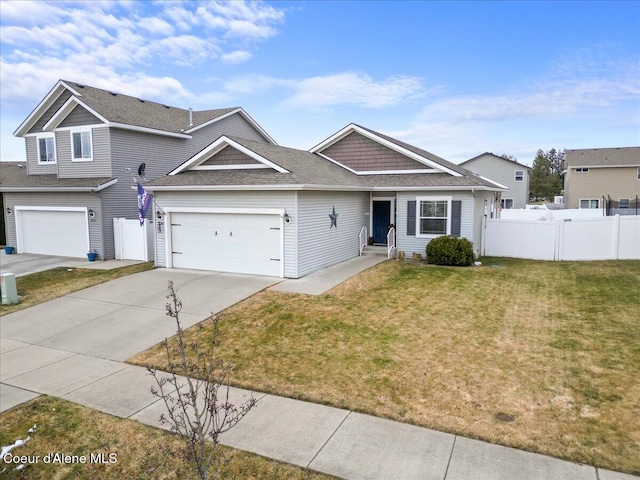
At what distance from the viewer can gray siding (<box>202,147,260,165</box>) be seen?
14750 millimetres

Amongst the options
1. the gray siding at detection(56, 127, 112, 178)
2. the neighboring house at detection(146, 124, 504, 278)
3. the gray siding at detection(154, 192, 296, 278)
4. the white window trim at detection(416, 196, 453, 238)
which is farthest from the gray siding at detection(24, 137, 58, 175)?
the white window trim at detection(416, 196, 453, 238)

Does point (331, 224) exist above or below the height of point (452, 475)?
above

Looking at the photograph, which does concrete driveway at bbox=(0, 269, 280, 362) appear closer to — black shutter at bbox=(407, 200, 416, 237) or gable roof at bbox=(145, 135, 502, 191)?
gable roof at bbox=(145, 135, 502, 191)

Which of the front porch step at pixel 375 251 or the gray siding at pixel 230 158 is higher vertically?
the gray siding at pixel 230 158

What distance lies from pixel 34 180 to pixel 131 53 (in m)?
7.66

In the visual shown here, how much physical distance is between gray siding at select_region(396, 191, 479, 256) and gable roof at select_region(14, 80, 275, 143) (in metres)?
11.8

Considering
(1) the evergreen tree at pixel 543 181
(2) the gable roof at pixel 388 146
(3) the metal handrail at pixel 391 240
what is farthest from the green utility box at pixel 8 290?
(1) the evergreen tree at pixel 543 181

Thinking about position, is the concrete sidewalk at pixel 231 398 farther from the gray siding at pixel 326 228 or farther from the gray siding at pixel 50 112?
the gray siding at pixel 50 112

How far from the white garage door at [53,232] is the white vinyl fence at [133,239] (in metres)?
1.46

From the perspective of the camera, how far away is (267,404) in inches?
249

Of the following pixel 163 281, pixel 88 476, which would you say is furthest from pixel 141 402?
pixel 163 281

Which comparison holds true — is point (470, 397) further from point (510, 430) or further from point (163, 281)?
point (163, 281)

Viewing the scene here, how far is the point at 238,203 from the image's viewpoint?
14.0 meters

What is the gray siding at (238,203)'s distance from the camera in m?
13.2
